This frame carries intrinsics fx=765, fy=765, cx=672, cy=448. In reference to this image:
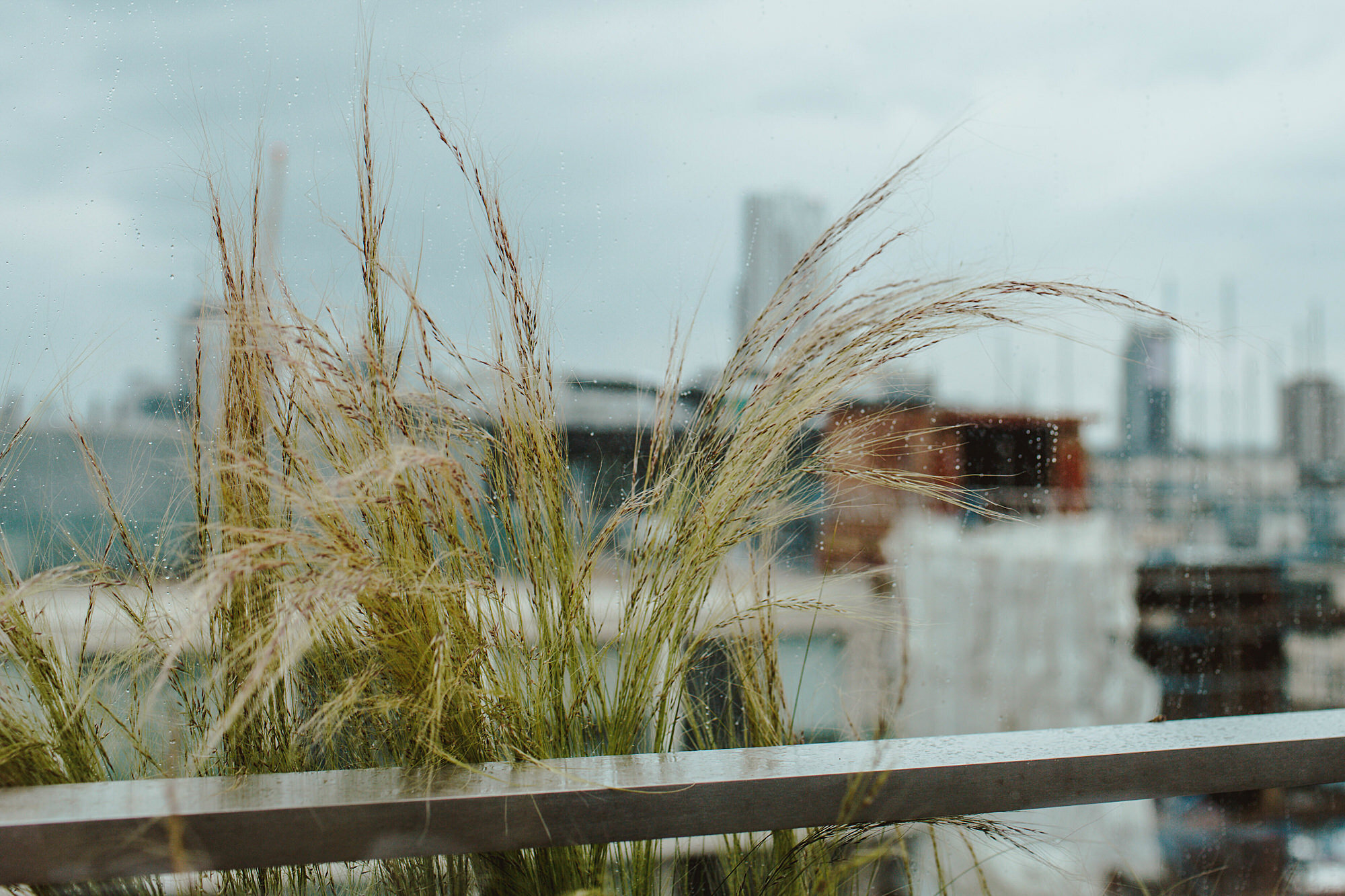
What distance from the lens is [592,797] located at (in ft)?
2.15

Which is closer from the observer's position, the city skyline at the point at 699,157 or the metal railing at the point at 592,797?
the metal railing at the point at 592,797

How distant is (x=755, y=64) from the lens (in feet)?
4.02

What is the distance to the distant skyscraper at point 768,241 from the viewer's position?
123 centimetres

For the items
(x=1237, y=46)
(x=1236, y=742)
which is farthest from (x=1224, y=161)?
(x=1236, y=742)

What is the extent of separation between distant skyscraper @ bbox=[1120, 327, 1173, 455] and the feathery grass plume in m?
0.72

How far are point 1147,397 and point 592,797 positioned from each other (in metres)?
1.33

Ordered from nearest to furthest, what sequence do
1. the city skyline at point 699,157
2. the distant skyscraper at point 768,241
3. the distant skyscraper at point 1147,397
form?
1. the city skyline at point 699,157
2. the distant skyscraper at point 768,241
3. the distant skyscraper at point 1147,397

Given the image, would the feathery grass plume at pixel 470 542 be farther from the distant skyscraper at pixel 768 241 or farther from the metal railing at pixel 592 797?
the distant skyscraper at pixel 768 241

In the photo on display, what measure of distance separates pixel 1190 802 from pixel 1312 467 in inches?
30.0

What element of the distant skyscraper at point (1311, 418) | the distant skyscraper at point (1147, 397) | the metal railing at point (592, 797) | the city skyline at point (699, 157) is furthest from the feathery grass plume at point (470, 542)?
the distant skyscraper at point (1311, 418)

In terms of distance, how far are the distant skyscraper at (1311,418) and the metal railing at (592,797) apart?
3.16 feet

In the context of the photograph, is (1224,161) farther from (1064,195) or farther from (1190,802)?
(1190,802)

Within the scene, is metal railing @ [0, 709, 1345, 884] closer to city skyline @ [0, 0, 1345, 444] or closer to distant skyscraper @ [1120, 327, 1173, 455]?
city skyline @ [0, 0, 1345, 444]

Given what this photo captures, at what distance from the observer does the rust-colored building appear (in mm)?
1268
